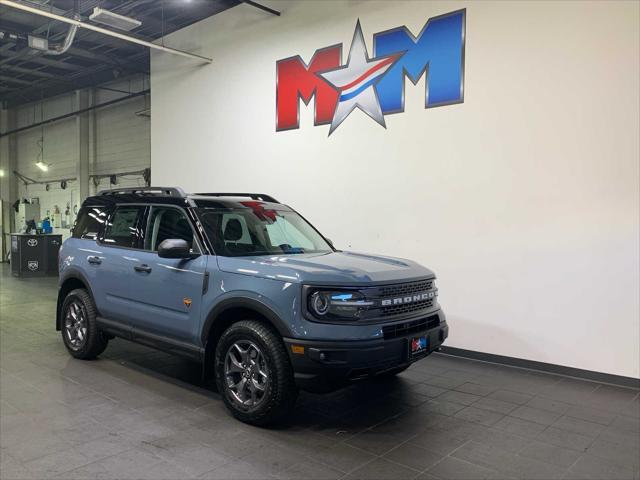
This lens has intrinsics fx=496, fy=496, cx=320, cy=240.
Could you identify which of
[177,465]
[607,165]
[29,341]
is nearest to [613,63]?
[607,165]

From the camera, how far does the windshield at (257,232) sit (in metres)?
4.08

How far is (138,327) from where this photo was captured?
14.6 feet

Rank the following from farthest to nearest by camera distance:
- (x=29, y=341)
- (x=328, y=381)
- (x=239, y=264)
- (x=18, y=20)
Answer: (x=18, y=20) → (x=29, y=341) → (x=239, y=264) → (x=328, y=381)

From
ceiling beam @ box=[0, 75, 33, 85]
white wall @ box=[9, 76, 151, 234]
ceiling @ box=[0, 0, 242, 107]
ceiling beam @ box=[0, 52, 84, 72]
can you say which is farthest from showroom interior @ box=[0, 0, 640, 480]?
ceiling beam @ box=[0, 75, 33, 85]

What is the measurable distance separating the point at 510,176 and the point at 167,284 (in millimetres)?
3585

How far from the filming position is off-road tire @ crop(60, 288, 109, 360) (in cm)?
498

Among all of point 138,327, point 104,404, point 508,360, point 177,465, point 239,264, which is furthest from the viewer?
point 508,360

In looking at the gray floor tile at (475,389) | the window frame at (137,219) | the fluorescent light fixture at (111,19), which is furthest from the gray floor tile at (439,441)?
the fluorescent light fixture at (111,19)

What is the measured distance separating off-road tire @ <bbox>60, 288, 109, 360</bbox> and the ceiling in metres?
4.12

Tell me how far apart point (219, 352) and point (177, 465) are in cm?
92

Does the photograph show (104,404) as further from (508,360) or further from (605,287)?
(605,287)

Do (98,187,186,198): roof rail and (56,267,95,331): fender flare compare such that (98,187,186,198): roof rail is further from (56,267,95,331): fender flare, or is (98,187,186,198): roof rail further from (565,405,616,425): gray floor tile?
(565,405,616,425): gray floor tile

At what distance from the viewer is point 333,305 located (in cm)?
331

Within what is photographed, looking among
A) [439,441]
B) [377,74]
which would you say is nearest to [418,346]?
[439,441]
